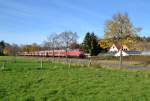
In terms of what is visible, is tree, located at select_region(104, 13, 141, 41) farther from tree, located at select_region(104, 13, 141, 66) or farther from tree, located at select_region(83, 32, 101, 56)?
tree, located at select_region(83, 32, 101, 56)

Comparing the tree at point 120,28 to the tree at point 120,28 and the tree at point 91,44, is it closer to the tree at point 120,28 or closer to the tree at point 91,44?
the tree at point 120,28

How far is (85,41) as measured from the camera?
110 meters

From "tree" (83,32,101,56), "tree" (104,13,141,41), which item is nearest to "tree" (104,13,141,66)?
"tree" (104,13,141,41)

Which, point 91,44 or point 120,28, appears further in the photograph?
point 91,44

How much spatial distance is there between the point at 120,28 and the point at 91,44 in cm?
5366

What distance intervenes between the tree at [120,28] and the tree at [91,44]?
49.4 meters

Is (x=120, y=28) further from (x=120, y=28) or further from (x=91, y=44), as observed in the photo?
(x=91, y=44)

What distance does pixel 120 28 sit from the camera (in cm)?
4884

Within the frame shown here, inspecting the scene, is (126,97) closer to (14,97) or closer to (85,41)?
(14,97)

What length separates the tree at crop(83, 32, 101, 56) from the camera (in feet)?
335

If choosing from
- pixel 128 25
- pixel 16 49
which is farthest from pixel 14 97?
pixel 16 49

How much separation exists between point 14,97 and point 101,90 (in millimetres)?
4126

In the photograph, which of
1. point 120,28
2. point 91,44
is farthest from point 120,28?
point 91,44

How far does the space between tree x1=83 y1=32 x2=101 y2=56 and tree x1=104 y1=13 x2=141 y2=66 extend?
49.4m
